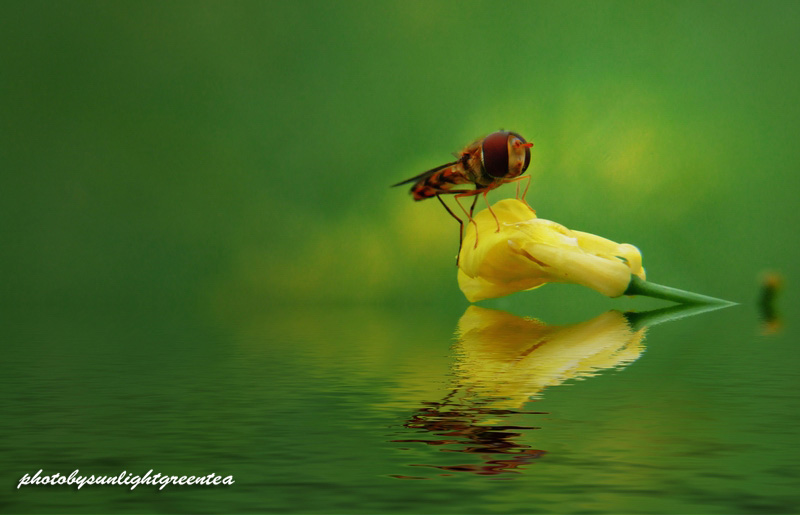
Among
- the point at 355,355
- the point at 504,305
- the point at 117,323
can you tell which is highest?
the point at 504,305

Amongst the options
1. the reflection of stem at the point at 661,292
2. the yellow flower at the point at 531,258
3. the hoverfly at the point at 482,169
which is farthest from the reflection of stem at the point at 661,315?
the hoverfly at the point at 482,169

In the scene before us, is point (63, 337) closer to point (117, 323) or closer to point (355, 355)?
point (117, 323)

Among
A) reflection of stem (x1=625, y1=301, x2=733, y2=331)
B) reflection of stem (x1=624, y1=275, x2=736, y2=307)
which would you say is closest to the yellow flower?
reflection of stem (x1=624, y1=275, x2=736, y2=307)

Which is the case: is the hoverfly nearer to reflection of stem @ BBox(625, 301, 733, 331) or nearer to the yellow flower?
the yellow flower

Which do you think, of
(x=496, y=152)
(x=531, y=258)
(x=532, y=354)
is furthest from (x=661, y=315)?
(x=532, y=354)

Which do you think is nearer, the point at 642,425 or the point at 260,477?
the point at 260,477

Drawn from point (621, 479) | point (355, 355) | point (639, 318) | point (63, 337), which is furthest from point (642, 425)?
point (63, 337)

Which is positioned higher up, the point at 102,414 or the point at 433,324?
the point at 433,324
